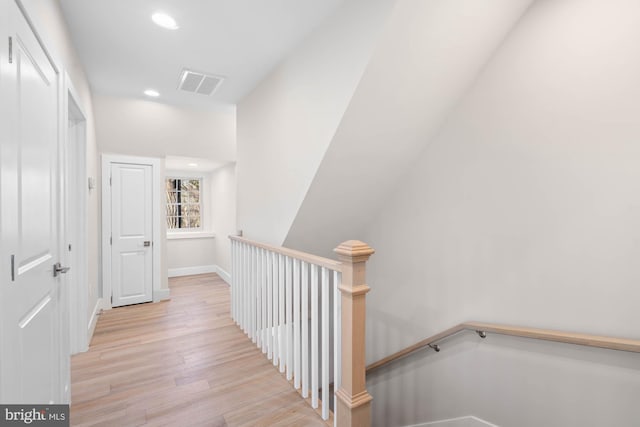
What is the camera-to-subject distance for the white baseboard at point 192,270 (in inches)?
221

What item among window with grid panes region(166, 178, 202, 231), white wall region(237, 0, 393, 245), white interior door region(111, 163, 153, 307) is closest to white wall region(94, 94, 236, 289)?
white interior door region(111, 163, 153, 307)

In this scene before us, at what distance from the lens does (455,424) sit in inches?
97.7

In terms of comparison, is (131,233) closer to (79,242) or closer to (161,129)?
(79,242)

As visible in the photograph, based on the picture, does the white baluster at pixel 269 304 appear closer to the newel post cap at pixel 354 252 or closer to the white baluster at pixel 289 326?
the white baluster at pixel 289 326

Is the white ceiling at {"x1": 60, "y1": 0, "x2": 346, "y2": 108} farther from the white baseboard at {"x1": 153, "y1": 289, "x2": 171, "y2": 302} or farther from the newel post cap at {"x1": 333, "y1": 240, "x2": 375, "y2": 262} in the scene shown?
the white baseboard at {"x1": 153, "y1": 289, "x2": 171, "y2": 302}

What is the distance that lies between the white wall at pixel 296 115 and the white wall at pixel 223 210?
1.46 metres

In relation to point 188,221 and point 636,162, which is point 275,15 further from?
point 188,221

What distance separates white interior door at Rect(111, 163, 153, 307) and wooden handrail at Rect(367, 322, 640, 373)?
3.49m

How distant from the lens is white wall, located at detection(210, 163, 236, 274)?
203 inches

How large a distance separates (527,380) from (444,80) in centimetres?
223

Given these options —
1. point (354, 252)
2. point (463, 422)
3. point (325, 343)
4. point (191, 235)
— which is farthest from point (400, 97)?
point (191, 235)

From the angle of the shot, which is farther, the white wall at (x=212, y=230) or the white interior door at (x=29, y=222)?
the white wall at (x=212, y=230)

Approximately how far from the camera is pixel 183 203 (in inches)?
243

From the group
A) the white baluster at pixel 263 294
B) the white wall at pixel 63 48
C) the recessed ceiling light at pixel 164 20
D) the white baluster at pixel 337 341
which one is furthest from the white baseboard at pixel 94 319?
the recessed ceiling light at pixel 164 20
